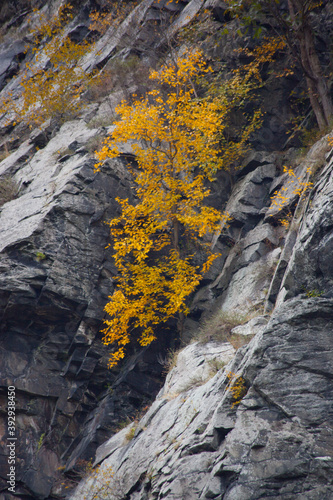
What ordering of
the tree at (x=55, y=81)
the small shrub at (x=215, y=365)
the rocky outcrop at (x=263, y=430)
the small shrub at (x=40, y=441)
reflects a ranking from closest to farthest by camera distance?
the rocky outcrop at (x=263, y=430)
the small shrub at (x=215, y=365)
the small shrub at (x=40, y=441)
the tree at (x=55, y=81)

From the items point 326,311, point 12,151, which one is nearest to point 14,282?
point 326,311

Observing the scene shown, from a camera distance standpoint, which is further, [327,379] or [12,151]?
[12,151]

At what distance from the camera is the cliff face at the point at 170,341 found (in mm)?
6586

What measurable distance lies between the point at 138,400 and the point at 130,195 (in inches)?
304

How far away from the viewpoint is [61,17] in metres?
27.3

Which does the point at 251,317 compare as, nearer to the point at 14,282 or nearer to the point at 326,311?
the point at 326,311

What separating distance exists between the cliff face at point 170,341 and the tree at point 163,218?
Result: 99 cm

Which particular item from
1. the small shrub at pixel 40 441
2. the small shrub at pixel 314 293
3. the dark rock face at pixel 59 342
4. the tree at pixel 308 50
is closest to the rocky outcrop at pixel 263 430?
the small shrub at pixel 314 293

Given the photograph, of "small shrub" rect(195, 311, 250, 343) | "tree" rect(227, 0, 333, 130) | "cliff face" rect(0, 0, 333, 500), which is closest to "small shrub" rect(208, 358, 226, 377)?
"cliff face" rect(0, 0, 333, 500)

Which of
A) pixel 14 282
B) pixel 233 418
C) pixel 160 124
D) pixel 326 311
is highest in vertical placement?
pixel 160 124

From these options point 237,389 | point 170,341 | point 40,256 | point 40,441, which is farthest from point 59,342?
point 237,389

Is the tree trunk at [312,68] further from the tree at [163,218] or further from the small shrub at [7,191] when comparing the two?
the small shrub at [7,191]

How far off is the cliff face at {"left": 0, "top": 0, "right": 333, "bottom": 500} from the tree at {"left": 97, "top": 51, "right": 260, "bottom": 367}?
0.99 meters

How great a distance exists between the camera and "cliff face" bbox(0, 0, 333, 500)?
21.6 feet
